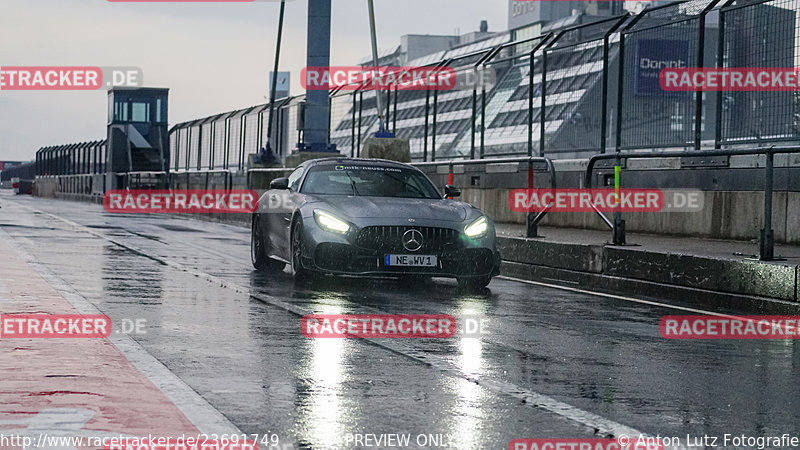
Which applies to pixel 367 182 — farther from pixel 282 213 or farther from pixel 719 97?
pixel 719 97

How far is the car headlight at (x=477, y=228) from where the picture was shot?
1338 centimetres

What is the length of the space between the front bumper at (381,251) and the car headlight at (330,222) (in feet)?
0.21

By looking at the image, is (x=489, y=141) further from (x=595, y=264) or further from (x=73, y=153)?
(x=73, y=153)

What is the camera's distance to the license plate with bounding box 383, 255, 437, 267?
12969mm

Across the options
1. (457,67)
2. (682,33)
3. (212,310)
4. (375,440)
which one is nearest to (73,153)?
(457,67)

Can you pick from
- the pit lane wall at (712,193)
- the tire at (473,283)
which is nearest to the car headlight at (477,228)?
the tire at (473,283)

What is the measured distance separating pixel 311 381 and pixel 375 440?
1.55 m

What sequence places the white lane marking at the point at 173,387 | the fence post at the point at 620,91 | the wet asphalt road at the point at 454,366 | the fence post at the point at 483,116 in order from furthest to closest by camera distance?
the fence post at the point at 483,116 < the fence post at the point at 620,91 < the wet asphalt road at the point at 454,366 < the white lane marking at the point at 173,387

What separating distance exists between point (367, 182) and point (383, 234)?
1.78 metres

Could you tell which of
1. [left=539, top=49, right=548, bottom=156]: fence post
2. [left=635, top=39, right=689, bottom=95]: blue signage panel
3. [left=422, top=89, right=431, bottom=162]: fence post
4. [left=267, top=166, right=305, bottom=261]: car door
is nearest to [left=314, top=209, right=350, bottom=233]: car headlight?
[left=267, top=166, right=305, bottom=261]: car door

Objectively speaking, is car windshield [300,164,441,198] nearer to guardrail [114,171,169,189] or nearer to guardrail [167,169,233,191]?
guardrail [167,169,233,191]

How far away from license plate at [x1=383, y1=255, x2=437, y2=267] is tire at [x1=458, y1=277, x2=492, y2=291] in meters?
0.62

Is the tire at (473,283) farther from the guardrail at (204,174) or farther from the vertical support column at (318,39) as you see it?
the guardrail at (204,174)

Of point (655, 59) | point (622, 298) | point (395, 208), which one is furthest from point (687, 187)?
point (395, 208)
